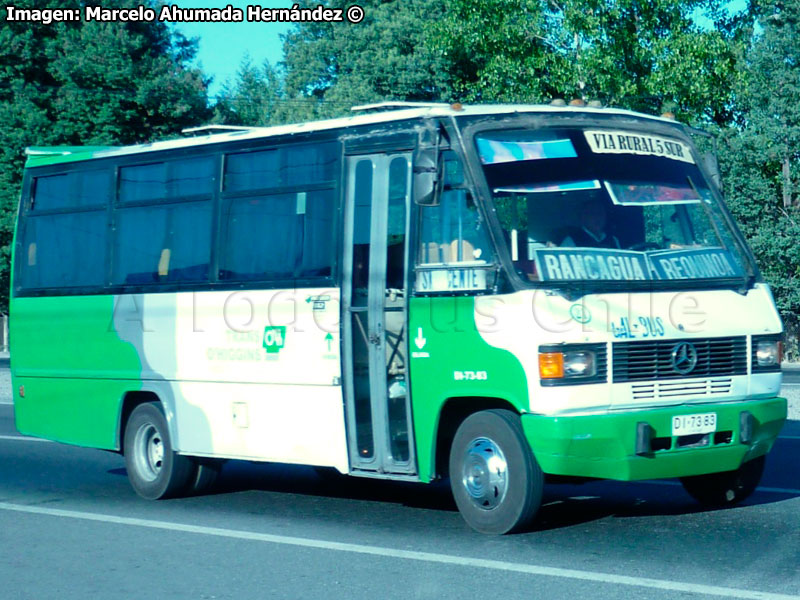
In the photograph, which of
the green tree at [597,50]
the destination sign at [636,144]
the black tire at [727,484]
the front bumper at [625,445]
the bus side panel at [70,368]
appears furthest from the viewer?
the green tree at [597,50]

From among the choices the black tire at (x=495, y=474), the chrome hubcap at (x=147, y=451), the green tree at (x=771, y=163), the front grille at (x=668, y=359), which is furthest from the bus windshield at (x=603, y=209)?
the green tree at (x=771, y=163)

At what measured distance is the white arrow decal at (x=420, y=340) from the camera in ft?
30.0

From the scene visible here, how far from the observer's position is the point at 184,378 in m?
11.3

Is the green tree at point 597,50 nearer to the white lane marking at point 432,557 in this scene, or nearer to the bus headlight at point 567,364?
the white lane marking at point 432,557

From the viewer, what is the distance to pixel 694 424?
28.7ft

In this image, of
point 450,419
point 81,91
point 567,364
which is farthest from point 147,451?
point 81,91

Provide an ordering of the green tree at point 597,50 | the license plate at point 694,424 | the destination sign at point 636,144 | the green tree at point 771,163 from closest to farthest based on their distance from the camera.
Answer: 1. the license plate at point 694,424
2. the destination sign at point 636,144
3. the green tree at point 597,50
4. the green tree at point 771,163

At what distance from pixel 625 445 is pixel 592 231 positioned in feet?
4.78

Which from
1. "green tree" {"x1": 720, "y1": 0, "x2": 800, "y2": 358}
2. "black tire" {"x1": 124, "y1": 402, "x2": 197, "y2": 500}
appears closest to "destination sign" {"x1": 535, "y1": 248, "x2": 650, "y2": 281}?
"black tire" {"x1": 124, "y1": 402, "x2": 197, "y2": 500}

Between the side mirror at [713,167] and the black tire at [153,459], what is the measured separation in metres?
4.94

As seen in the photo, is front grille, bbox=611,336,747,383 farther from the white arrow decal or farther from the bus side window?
the white arrow decal

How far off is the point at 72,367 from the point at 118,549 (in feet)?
13.0

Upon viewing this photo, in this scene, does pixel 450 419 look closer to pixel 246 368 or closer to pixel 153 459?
pixel 246 368

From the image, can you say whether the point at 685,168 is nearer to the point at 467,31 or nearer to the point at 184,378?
the point at 184,378
